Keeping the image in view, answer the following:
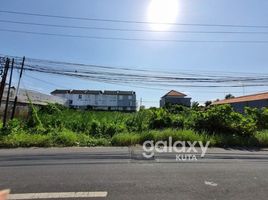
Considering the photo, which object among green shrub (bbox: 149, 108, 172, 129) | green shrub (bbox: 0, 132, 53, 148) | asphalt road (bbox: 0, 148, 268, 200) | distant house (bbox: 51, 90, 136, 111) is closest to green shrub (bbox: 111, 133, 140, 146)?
green shrub (bbox: 0, 132, 53, 148)

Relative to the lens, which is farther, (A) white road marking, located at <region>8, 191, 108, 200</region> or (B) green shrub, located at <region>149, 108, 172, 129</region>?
(B) green shrub, located at <region>149, 108, 172, 129</region>

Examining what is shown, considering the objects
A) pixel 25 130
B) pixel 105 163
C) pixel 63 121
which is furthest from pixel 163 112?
pixel 105 163

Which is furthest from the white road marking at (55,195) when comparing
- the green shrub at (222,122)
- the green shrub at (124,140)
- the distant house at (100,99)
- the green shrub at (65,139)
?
the distant house at (100,99)

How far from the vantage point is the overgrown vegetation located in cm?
1634

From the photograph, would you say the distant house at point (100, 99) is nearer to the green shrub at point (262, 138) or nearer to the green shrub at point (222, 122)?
the green shrub at point (222, 122)

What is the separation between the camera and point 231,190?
6.82 m

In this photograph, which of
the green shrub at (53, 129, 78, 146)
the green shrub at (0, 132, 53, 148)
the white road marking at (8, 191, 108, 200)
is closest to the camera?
the white road marking at (8, 191, 108, 200)

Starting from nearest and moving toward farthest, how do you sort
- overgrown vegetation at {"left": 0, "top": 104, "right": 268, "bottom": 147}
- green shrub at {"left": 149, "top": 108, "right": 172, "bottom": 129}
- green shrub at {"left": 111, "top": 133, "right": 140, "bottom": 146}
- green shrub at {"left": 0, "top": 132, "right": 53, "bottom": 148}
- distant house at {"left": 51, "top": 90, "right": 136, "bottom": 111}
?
green shrub at {"left": 0, "top": 132, "right": 53, "bottom": 148} → green shrub at {"left": 111, "top": 133, "right": 140, "bottom": 146} → overgrown vegetation at {"left": 0, "top": 104, "right": 268, "bottom": 147} → green shrub at {"left": 149, "top": 108, "right": 172, "bottom": 129} → distant house at {"left": 51, "top": 90, "right": 136, "bottom": 111}

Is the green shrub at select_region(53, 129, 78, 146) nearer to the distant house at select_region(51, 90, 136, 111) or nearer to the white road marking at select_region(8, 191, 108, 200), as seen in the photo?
the white road marking at select_region(8, 191, 108, 200)

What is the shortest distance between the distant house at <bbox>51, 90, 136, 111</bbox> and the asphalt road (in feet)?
270

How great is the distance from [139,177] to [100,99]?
87609 millimetres

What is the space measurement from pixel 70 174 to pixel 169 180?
2.50 metres

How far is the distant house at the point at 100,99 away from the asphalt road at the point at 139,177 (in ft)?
270

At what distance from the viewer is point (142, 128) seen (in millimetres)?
20609
